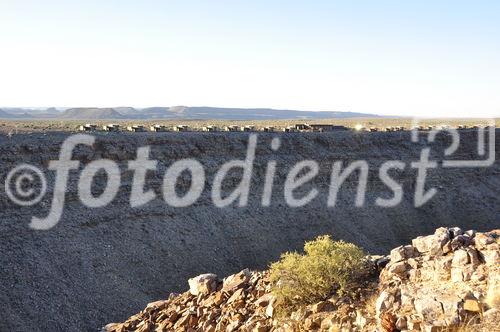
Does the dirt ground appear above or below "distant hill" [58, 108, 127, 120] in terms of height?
below

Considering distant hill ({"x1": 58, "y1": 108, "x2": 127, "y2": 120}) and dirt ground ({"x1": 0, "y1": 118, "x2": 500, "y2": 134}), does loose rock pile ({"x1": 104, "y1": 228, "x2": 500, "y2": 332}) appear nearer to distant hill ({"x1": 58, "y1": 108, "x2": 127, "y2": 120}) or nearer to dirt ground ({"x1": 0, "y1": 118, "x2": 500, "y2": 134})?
dirt ground ({"x1": 0, "y1": 118, "x2": 500, "y2": 134})

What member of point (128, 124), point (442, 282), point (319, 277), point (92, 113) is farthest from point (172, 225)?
point (92, 113)

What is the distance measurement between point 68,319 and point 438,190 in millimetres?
27384

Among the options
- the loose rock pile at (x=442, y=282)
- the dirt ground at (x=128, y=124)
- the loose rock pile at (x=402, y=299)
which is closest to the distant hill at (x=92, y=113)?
the dirt ground at (x=128, y=124)

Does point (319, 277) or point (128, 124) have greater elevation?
point (128, 124)

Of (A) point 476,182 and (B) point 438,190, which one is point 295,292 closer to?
(B) point 438,190

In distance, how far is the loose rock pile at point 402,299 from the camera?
9.95m

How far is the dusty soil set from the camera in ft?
70.9

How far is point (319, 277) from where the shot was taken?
11.8 meters

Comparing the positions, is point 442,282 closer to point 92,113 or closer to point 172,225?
point 172,225

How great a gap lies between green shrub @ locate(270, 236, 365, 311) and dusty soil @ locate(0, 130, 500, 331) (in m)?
11.2

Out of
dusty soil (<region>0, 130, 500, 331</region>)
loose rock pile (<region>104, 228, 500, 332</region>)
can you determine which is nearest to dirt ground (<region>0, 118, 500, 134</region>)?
dusty soil (<region>0, 130, 500, 331</region>)

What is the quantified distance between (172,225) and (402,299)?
18033mm

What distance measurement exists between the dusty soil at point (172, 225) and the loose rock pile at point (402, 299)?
934 centimetres
